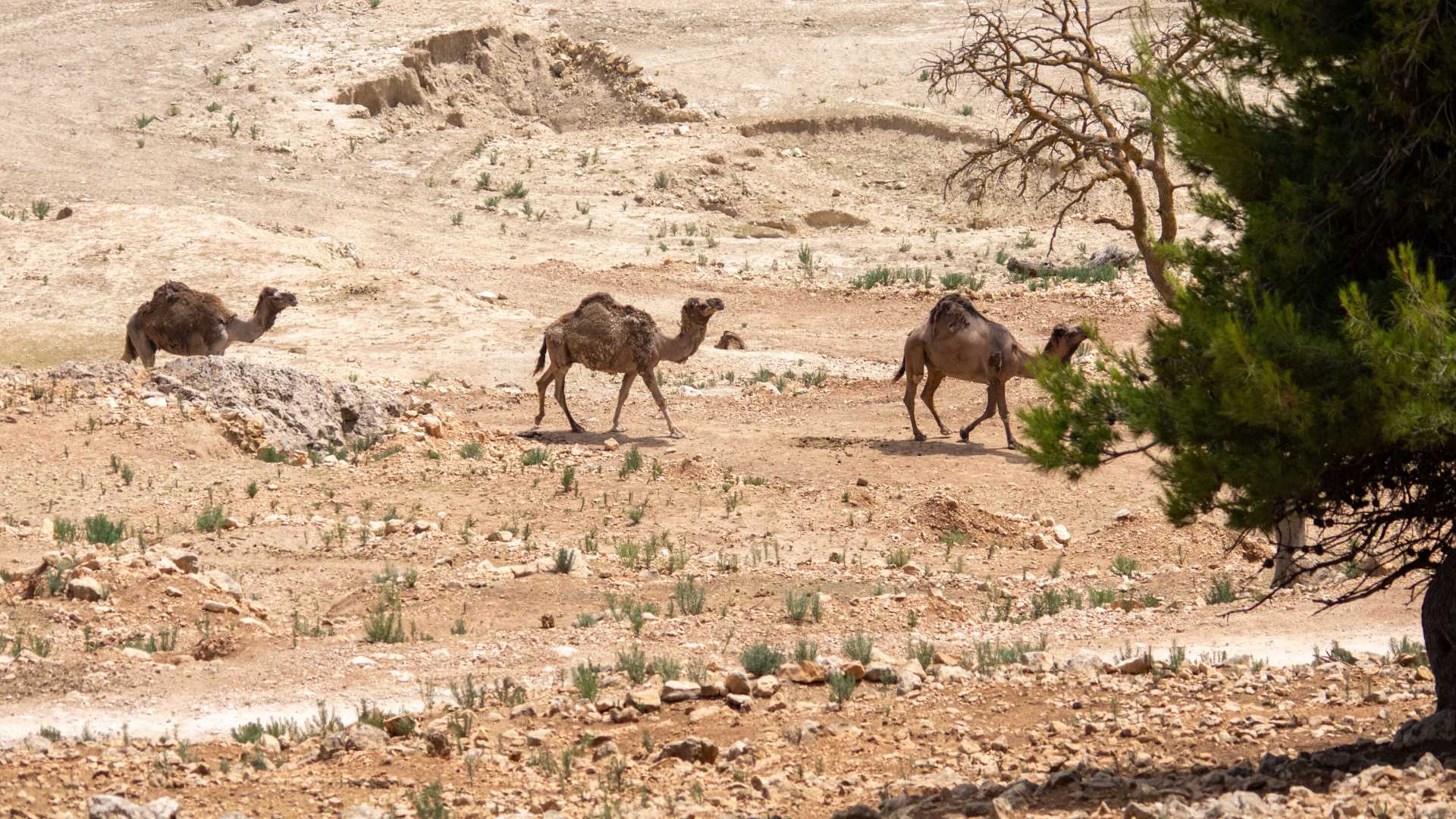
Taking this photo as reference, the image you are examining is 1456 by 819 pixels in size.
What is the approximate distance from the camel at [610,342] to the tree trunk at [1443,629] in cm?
1215

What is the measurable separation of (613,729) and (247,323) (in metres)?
14.1

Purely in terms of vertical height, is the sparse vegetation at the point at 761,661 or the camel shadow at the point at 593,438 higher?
the sparse vegetation at the point at 761,661

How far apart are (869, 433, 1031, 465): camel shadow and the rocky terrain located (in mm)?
76

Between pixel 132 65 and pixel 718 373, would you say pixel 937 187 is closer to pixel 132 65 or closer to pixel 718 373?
pixel 718 373

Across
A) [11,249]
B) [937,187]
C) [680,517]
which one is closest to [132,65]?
[11,249]

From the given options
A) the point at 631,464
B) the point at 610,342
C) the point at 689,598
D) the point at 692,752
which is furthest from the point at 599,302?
the point at 692,752

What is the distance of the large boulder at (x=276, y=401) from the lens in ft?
56.1

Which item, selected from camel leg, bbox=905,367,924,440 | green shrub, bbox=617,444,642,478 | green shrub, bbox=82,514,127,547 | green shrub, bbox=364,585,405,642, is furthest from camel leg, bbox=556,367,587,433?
green shrub, bbox=364,585,405,642

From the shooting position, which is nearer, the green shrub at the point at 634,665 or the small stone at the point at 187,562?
the green shrub at the point at 634,665

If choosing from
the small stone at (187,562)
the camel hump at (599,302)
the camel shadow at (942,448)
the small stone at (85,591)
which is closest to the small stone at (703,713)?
the small stone at (85,591)

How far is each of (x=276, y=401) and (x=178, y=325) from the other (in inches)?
134

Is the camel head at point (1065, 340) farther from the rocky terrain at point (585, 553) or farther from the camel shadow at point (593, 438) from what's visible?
the camel shadow at point (593, 438)

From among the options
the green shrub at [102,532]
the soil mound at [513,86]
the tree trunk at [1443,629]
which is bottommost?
the green shrub at [102,532]

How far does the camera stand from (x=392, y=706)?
909 centimetres
